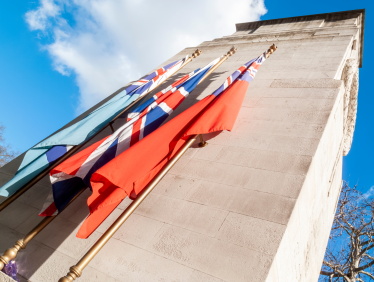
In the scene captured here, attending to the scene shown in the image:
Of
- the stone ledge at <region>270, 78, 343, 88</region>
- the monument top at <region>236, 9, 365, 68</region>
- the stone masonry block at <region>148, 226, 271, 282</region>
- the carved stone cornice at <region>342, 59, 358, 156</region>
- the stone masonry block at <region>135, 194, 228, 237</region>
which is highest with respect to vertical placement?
the monument top at <region>236, 9, 365, 68</region>

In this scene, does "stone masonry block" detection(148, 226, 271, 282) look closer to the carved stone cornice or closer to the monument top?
the carved stone cornice

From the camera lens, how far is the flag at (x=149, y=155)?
405 cm

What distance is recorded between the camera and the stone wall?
3.86 meters

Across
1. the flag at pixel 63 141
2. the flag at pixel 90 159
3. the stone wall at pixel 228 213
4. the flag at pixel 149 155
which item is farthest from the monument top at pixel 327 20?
the flag at pixel 90 159

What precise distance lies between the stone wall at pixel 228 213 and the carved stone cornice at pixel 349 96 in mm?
2507

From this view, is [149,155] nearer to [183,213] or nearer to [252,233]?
[183,213]

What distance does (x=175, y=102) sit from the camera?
22.7 ft

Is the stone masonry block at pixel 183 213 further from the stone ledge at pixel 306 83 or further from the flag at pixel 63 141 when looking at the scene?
the stone ledge at pixel 306 83

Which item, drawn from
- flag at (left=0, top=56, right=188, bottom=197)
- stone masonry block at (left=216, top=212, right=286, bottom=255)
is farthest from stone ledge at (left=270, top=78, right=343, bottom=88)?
stone masonry block at (left=216, top=212, right=286, bottom=255)

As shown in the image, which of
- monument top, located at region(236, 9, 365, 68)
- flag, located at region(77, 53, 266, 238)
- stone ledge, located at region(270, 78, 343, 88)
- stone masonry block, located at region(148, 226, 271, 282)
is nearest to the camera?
stone masonry block, located at region(148, 226, 271, 282)

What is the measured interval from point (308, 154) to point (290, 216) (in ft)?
5.42

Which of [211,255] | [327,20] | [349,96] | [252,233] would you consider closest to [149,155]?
[211,255]

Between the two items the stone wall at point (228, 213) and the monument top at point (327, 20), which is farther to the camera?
the monument top at point (327, 20)

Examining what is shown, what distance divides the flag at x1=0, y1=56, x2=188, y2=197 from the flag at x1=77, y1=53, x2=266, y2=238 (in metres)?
2.33
